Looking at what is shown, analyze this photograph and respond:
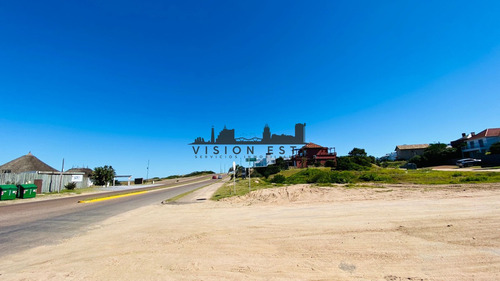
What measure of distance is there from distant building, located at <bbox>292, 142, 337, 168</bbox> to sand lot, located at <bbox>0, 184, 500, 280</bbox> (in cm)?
4104

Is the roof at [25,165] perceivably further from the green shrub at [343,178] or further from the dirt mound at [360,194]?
the green shrub at [343,178]

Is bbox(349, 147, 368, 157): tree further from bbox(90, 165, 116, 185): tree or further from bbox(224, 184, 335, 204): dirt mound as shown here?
bbox(90, 165, 116, 185): tree

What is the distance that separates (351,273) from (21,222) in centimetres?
1315

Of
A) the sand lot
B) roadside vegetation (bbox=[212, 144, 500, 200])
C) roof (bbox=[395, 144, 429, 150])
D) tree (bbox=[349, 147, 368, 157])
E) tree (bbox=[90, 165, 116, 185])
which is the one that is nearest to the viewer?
the sand lot

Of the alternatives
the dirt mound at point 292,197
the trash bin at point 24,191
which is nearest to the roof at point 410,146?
the dirt mound at point 292,197

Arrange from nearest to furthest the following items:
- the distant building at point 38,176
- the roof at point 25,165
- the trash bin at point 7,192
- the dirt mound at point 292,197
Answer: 1. the dirt mound at point 292,197
2. the trash bin at point 7,192
3. the distant building at point 38,176
4. the roof at point 25,165

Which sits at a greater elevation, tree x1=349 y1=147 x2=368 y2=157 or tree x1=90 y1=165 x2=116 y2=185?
tree x1=349 y1=147 x2=368 y2=157

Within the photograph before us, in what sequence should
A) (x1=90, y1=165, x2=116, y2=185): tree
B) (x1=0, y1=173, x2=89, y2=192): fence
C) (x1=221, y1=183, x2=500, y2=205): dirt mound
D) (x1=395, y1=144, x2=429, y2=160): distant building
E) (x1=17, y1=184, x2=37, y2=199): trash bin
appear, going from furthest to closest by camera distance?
(x1=395, y1=144, x2=429, y2=160): distant building, (x1=90, y1=165, x2=116, y2=185): tree, (x1=0, y1=173, x2=89, y2=192): fence, (x1=17, y1=184, x2=37, y2=199): trash bin, (x1=221, y1=183, x2=500, y2=205): dirt mound

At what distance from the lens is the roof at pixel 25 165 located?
3900 centimetres

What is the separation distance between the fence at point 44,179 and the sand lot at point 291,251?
83.5 feet

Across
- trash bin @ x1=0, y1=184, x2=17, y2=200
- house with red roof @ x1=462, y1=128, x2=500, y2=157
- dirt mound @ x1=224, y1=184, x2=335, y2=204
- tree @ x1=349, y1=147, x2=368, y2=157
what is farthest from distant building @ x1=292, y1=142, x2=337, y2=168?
trash bin @ x1=0, y1=184, x2=17, y2=200

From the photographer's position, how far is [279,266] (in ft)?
13.1

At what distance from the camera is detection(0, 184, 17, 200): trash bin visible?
17337 millimetres

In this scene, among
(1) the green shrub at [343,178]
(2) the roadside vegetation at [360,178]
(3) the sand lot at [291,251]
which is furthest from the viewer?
(1) the green shrub at [343,178]
